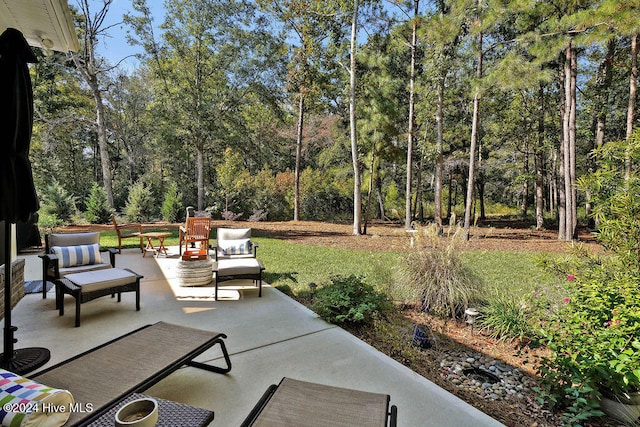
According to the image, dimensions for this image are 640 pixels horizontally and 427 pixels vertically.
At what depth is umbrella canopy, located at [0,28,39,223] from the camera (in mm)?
2303

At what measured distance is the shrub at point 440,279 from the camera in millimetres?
3805

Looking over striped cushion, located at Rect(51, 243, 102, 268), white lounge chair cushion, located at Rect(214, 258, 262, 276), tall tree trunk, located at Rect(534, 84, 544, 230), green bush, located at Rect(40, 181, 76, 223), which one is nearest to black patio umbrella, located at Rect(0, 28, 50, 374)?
striped cushion, located at Rect(51, 243, 102, 268)

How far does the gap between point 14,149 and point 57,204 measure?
38.5 feet

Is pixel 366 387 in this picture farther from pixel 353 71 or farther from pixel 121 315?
pixel 353 71

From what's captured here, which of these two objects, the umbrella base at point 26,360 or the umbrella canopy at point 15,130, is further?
the umbrella base at point 26,360

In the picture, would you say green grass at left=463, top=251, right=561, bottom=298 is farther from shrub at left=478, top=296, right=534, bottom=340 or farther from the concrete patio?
the concrete patio

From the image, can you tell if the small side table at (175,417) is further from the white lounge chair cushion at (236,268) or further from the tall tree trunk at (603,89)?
the tall tree trunk at (603,89)

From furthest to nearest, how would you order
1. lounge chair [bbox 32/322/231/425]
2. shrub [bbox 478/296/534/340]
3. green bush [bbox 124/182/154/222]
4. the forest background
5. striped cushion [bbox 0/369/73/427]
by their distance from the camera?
green bush [bbox 124/182/154/222], the forest background, shrub [bbox 478/296/534/340], lounge chair [bbox 32/322/231/425], striped cushion [bbox 0/369/73/427]

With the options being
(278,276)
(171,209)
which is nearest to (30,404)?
(278,276)

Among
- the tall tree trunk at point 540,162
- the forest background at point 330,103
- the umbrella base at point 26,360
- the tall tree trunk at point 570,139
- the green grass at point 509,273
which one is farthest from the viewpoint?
the tall tree trunk at point 540,162

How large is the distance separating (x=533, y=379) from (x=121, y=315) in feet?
Answer: 13.4

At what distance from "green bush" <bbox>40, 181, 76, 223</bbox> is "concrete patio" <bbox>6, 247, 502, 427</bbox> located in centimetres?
923

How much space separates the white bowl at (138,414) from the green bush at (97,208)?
13634 millimetres

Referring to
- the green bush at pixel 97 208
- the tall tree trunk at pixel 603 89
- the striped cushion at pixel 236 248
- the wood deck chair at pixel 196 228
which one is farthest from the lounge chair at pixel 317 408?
the tall tree trunk at pixel 603 89
